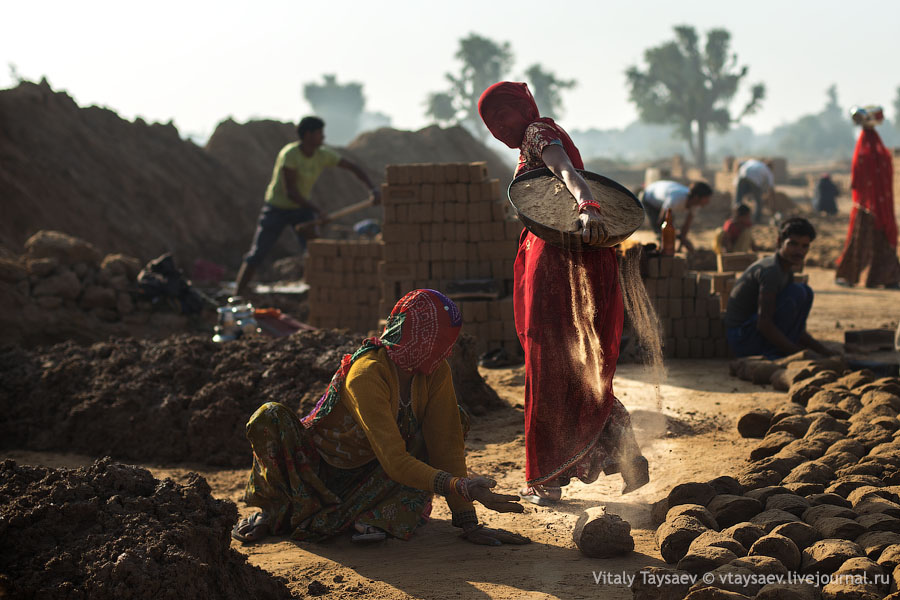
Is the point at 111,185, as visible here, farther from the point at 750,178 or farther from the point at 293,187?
the point at 750,178

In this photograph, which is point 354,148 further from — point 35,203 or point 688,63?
point 688,63

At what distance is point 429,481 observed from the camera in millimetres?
3115

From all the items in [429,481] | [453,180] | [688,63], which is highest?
[688,63]

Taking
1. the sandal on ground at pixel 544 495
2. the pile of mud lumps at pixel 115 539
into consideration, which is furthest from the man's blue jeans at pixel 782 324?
the pile of mud lumps at pixel 115 539

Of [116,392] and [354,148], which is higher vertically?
[354,148]

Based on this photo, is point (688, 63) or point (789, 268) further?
point (688, 63)

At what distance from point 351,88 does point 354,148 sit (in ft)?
231

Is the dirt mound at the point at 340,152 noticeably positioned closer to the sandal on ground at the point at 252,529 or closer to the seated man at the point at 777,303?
the seated man at the point at 777,303

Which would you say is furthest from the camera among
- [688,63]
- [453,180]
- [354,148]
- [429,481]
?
[688,63]

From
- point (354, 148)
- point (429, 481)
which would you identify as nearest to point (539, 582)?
point (429, 481)

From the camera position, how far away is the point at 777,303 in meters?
6.12

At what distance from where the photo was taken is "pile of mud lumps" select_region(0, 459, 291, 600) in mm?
2531

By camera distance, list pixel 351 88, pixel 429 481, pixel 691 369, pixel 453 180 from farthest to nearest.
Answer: pixel 351 88, pixel 453 180, pixel 691 369, pixel 429 481

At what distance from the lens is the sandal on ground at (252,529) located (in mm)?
3584
